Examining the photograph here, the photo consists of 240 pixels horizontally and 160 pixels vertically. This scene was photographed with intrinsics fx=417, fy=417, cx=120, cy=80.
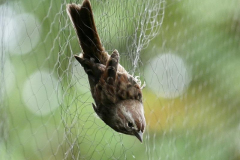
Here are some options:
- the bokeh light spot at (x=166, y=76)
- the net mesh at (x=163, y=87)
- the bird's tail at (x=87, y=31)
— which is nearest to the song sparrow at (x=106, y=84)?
the bird's tail at (x=87, y=31)

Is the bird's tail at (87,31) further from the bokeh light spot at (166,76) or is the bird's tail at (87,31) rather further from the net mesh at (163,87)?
the bokeh light spot at (166,76)

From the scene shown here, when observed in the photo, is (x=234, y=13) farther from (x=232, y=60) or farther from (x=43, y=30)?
(x=43, y=30)

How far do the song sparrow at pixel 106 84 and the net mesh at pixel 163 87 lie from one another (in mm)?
229

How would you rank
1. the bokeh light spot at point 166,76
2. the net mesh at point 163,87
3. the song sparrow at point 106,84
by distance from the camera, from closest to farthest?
the song sparrow at point 106,84 → the net mesh at point 163,87 → the bokeh light spot at point 166,76

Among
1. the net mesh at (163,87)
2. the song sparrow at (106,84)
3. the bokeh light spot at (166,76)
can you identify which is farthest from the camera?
the bokeh light spot at (166,76)

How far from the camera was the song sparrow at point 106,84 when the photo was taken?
1024 mm

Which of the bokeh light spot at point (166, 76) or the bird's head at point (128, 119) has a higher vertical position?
the bokeh light spot at point (166, 76)

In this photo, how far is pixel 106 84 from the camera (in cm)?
102

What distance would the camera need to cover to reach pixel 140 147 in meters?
1.92

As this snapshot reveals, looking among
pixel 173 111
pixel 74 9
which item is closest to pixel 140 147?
pixel 173 111

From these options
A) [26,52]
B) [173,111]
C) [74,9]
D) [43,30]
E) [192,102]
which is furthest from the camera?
[192,102]

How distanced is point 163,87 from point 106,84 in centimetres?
67

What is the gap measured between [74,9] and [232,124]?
58.4 inches

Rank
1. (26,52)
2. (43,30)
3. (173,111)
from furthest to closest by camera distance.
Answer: (173,111) → (43,30) → (26,52)
